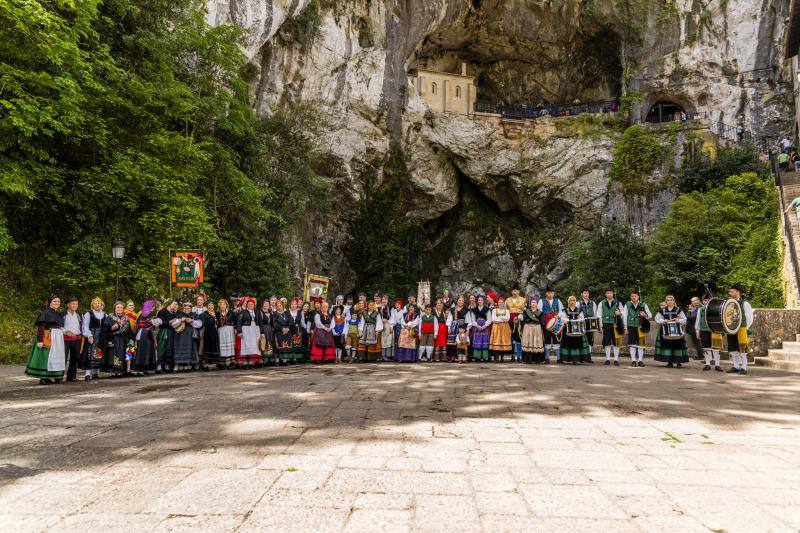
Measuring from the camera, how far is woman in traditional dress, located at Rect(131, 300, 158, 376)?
10.1 metres

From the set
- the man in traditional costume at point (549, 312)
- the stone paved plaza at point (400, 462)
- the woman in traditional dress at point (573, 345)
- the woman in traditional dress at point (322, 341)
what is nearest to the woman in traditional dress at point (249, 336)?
the woman in traditional dress at point (322, 341)

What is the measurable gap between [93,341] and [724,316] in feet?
42.8

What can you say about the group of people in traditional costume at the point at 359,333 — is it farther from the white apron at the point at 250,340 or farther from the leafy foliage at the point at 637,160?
the leafy foliage at the point at 637,160

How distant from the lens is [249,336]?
37.7 feet

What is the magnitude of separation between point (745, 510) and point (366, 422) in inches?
123

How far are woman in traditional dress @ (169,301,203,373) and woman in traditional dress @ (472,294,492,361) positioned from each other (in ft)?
22.7

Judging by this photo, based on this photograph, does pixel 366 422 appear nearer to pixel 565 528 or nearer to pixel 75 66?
pixel 565 528

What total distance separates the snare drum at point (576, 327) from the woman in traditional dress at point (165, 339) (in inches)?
376

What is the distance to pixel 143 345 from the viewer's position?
33.2 ft

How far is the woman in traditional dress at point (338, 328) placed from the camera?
511 inches

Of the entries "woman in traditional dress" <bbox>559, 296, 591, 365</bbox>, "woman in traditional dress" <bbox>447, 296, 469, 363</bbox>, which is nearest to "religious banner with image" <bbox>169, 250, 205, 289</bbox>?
"woman in traditional dress" <bbox>447, 296, 469, 363</bbox>

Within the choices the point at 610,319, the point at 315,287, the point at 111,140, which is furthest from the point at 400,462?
the point at 111,140

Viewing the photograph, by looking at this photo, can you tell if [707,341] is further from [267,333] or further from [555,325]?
[267,333]

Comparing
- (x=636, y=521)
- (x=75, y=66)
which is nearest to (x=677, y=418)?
(x=636, y=521)
